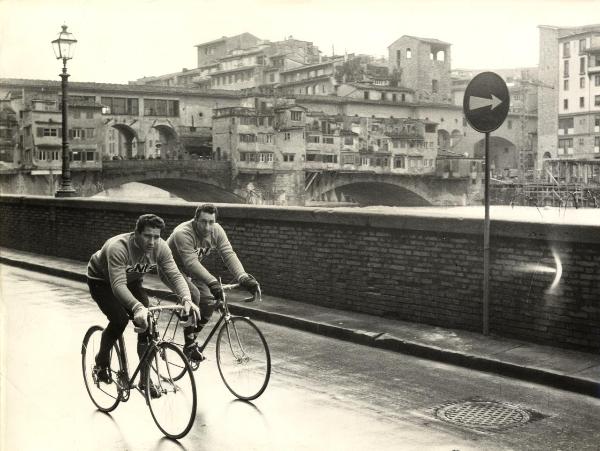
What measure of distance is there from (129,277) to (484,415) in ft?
10.4

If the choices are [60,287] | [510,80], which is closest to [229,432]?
[60,287]

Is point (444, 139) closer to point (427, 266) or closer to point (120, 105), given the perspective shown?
point (120, 105)

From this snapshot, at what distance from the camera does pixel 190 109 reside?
82.1 m

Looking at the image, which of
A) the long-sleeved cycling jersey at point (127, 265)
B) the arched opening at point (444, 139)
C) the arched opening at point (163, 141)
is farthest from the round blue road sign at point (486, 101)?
the arched opening at point (444, 139)

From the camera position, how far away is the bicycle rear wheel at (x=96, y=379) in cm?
623

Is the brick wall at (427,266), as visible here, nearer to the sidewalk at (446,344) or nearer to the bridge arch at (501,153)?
the sidewalk at (446,344)

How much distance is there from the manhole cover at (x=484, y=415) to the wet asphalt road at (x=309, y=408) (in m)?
0.10

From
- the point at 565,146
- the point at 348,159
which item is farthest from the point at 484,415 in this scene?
the point at 565,146

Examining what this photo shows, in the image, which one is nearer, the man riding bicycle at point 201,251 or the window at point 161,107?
the man riding bicycle at point 201,251

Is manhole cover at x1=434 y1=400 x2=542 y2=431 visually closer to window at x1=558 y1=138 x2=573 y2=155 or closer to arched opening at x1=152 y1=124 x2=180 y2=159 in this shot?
arched opening at x1=152 y1=124 x2=180 y2=159

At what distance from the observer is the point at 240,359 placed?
6.47 meters

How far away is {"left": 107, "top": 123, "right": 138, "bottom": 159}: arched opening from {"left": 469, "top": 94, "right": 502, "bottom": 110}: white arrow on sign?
6135 cm

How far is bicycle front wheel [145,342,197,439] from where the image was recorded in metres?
5.50

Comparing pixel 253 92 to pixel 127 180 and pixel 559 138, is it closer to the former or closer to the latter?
pixel 127 180
